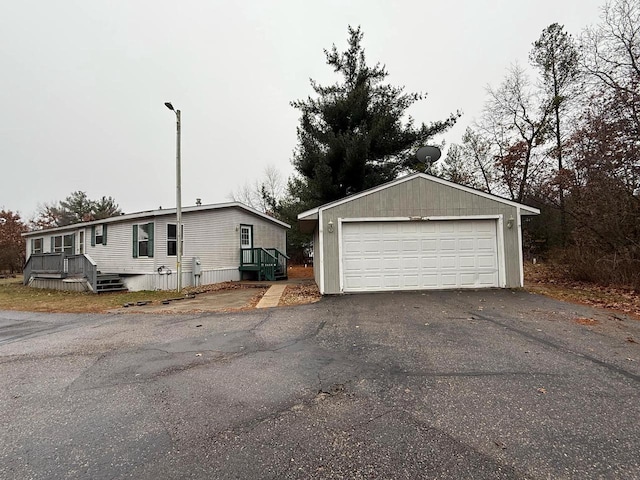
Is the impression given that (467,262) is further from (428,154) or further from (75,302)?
(75,302)

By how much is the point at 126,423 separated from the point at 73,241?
17.5 meters

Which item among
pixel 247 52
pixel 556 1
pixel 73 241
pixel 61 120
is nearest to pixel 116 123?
pixel 61 120

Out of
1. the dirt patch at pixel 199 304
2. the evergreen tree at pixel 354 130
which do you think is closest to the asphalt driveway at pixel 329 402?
the dirt patch at pixel 199 304

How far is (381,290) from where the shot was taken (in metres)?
9.46

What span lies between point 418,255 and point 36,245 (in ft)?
74.6

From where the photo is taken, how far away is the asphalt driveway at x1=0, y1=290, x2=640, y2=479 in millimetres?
1976

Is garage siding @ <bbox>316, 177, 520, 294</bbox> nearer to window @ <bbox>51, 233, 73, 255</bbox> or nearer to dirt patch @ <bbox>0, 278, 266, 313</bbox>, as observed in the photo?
dirt patch @ <bbox>0, 278, 266, 313</bbox>

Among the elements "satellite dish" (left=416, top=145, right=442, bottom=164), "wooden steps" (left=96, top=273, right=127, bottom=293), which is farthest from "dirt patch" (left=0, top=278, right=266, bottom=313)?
"satellite dish" (left=416, top=145, right=442, bottom=164)

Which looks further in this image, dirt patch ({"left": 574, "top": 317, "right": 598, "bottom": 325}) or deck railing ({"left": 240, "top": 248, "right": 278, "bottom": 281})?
deck railing ({"left": 240, "top": 248, "right": 278, "bottom": 281})

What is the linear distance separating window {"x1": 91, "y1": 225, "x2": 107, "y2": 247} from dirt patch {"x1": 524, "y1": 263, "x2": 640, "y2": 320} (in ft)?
54.6

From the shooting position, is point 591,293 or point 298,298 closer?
point 591,293

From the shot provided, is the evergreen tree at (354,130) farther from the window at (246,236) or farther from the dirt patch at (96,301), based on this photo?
the dirt patch at (96,301)

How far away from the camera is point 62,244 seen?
54.7 ft

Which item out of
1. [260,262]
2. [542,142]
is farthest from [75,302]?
[542,142]
